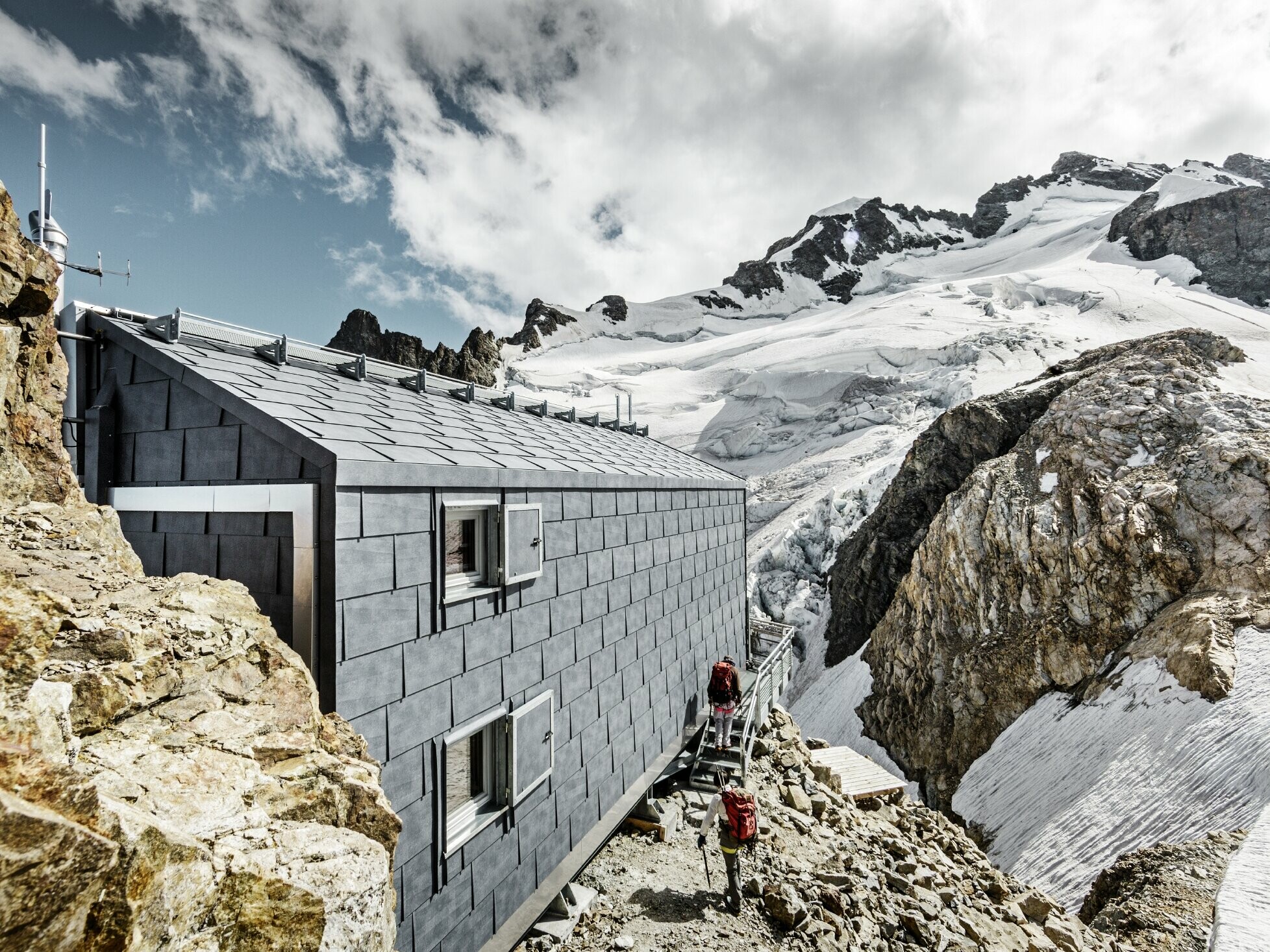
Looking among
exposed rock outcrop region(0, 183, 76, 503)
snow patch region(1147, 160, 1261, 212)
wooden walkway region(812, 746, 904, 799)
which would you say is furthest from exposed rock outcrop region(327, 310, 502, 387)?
snow patch region(1147, 160, 1261, 212)

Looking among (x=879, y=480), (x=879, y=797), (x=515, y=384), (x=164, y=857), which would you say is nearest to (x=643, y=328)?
(x=515, y=384)

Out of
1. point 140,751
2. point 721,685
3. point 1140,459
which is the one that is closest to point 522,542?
point 140,751

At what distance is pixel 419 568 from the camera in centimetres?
447

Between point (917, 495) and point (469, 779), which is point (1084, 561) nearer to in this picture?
point (917, 495)

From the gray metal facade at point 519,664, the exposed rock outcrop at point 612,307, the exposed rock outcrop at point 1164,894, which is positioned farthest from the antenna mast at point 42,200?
the exposed rock outcrop at point 612,307

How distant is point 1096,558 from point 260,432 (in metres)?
20.1

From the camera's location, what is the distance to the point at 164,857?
6.37 ft

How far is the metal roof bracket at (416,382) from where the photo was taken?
7.63m

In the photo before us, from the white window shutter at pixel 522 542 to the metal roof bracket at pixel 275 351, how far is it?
3.05 m

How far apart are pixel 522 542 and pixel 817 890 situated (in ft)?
18.5

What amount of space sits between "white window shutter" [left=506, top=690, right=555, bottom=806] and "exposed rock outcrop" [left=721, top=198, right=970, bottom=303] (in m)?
99.3

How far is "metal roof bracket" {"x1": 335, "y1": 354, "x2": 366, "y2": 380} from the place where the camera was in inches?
270

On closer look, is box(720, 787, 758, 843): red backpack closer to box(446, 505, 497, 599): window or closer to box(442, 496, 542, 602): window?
box(442, 496, 542, 602): window

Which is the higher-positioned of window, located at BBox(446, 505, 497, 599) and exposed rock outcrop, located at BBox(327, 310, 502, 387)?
exposed rock outcrop, located at BBox(327, 310, 502, 387)
